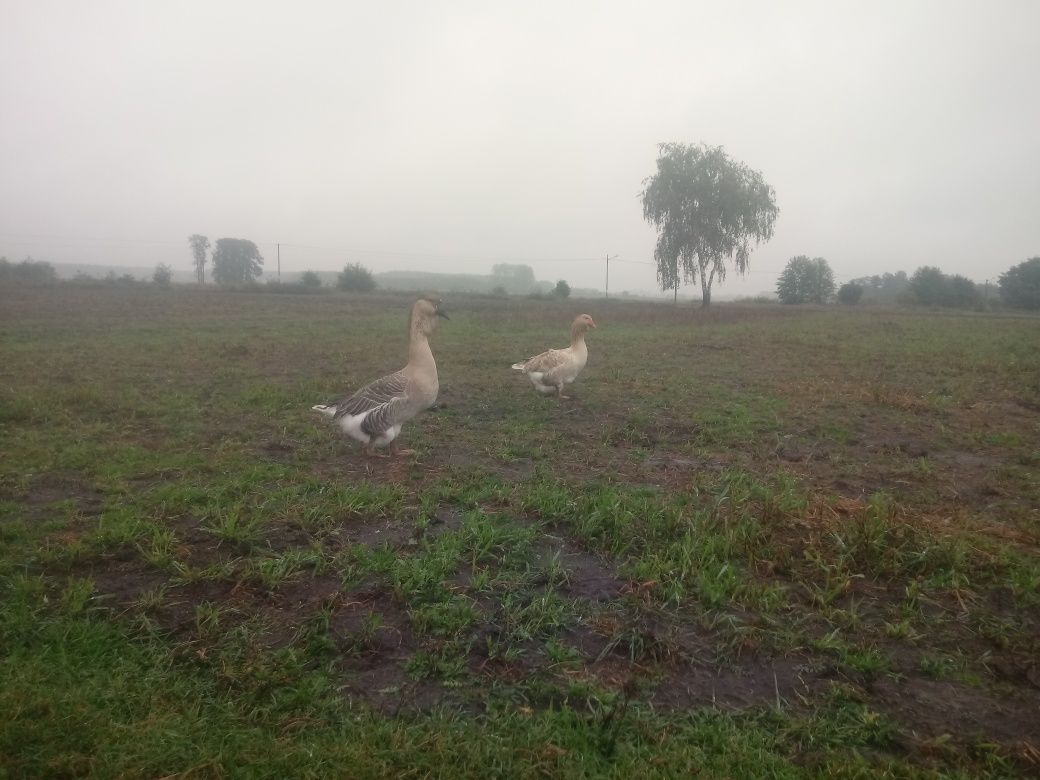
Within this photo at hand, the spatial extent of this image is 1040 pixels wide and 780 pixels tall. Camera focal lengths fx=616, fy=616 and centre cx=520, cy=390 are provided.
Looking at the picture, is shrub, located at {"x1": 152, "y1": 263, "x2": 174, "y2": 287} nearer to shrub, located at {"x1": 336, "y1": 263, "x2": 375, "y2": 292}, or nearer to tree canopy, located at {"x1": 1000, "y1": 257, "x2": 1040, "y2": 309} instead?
shrub, located at {"x1": 336, "y1": 263, "x2": 375, "y2": 292}

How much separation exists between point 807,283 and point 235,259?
4885 centimetres

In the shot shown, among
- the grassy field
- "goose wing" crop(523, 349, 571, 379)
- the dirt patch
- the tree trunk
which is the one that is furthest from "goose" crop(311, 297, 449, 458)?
the tree trunk

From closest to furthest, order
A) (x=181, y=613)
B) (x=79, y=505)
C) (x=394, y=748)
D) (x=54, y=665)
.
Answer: (x=394, y=748) < (x=54, y=665) < (x=181, y=613) < (x=79, y=505)

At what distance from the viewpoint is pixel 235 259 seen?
175 feet

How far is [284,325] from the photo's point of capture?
68.8 ft

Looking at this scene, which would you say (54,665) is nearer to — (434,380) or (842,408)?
(434,380)

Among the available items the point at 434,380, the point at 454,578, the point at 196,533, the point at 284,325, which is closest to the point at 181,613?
the point at 196,533

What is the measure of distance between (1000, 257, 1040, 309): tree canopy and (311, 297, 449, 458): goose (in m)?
51.4

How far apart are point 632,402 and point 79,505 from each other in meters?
6.92

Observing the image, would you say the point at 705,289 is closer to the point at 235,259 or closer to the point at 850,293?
the point at 850,293

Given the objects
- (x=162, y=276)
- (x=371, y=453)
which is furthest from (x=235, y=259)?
(x=371, y=453)

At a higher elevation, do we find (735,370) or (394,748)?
(735,370)

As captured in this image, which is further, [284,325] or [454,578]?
[284,325]

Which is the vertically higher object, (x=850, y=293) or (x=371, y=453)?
(x=850, y=293)
